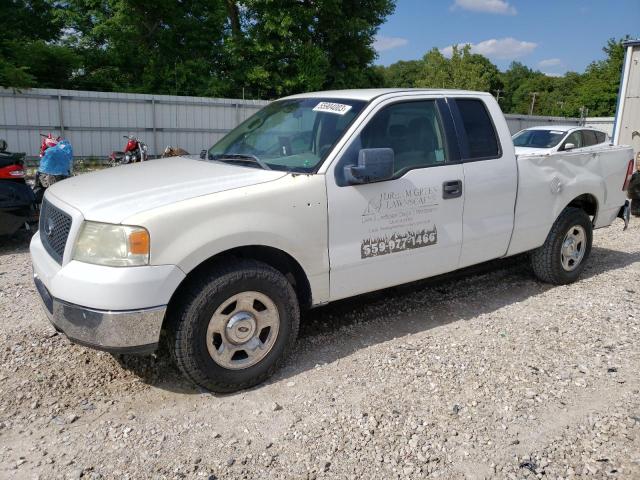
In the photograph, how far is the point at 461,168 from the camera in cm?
434

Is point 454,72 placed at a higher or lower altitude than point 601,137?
higher

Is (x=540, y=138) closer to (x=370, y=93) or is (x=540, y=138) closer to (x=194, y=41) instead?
(x=370, y=93)

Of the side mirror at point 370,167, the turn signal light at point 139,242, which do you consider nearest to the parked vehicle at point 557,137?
the side mirror at point 370,167

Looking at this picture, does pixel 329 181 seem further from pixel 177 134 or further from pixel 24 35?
pixel 24 35

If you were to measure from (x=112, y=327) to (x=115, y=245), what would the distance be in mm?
453

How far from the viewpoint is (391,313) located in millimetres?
4836

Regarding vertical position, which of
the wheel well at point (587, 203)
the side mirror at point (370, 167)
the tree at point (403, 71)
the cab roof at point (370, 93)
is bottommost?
the wheel well at point (587, 203)

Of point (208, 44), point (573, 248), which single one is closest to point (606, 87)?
point (208, 44)

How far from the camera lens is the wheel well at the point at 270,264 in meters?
3.28

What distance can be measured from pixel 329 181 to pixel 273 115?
1194 millimetres

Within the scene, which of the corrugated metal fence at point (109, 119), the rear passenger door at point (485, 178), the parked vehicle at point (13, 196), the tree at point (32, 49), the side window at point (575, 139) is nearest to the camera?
the rear passenger door at point (485, 178)

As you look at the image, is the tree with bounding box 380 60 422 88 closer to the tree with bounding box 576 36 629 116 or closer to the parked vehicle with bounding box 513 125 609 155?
the tree with bounding box 576 36 629 116

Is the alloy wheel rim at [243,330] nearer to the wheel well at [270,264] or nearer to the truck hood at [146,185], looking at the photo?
the wheel well at [270,264]

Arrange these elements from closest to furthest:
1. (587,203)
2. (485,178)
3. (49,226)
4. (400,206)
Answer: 1. (49,226)
2. (400,206)
3. (485,178)
4. (587,203)
